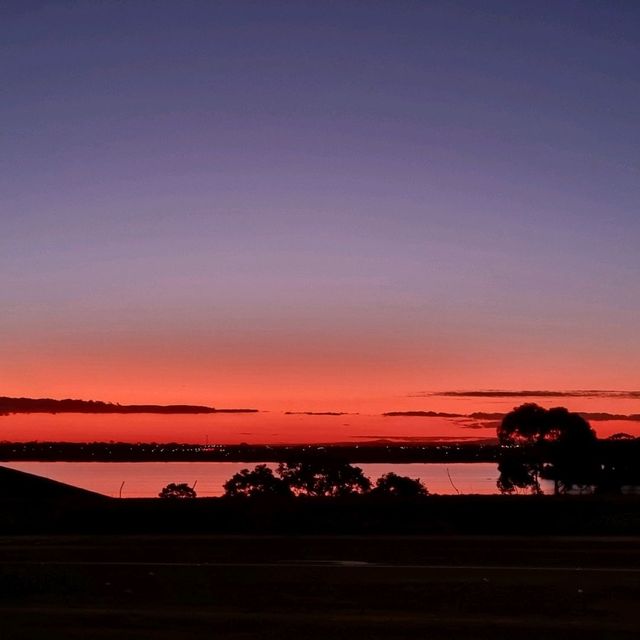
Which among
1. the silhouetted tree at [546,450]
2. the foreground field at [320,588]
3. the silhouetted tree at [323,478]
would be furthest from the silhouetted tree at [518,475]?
the foreground field at [320,588]

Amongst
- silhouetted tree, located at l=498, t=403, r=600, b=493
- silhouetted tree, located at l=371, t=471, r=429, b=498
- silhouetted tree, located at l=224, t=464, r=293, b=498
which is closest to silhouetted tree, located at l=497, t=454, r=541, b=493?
silhouetted tree, located at l=498, t=403, r=600, b=493

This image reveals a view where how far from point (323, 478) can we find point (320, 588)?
46616 mm

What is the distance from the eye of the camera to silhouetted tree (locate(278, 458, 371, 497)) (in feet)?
191

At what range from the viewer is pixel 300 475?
58281 mm

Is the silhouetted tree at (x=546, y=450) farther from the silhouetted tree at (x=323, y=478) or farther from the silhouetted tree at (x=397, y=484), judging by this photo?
the silhouetted tree at (x=323, y=478)

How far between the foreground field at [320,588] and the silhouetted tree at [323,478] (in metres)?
38.7

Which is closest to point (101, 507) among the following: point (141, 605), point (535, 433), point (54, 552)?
point (54, 552)

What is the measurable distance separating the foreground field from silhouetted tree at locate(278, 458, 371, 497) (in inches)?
1524

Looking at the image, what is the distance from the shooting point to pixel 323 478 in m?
60.2

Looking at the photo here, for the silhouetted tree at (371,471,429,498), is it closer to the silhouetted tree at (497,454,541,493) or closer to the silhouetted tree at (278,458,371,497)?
the silhouetted tree at (278,458,371,497)

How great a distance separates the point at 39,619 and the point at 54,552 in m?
6.25

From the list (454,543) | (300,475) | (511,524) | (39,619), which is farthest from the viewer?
(300,475)

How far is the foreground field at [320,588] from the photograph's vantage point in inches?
443

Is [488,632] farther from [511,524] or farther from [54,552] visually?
[511,524]
